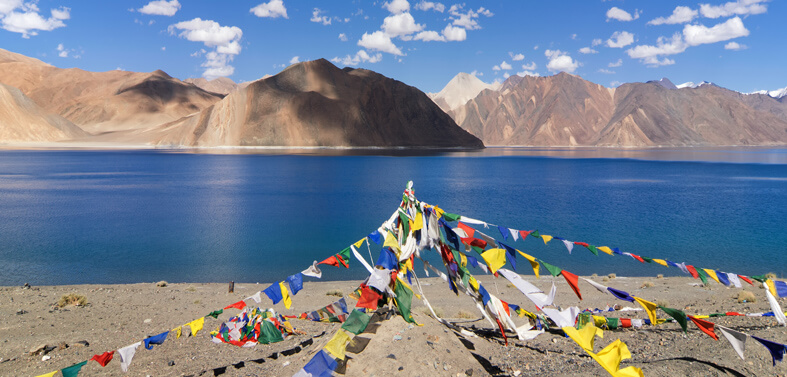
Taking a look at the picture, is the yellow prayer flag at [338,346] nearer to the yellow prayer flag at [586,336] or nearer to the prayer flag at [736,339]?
the yellow prayer flag at [586,336]

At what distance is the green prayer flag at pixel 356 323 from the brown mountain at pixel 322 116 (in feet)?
420

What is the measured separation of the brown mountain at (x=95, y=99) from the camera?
178 m

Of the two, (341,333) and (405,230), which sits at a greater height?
(405,230)

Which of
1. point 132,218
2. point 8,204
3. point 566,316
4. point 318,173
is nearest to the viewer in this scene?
point 566,316

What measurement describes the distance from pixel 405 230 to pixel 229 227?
66.1ft

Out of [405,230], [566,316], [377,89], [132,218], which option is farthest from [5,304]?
[377,89]

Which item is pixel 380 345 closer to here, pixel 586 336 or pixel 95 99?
pixel 586 336

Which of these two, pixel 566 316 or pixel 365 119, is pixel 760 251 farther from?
pixel 365 119

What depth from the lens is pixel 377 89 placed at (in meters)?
148

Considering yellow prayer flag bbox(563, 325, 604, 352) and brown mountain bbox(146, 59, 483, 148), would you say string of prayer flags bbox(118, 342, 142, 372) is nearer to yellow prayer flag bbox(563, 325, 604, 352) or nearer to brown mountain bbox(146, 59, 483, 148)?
yellow prayer flag bbox(563, 325, 604, 352)

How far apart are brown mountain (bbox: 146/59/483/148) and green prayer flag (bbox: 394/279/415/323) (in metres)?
127

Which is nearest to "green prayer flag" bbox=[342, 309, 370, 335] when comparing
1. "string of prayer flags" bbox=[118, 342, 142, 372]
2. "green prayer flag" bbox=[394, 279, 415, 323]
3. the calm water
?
"green prayer flag" bbox=[394, 279, 415, 323]

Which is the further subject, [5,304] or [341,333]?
[5,304]

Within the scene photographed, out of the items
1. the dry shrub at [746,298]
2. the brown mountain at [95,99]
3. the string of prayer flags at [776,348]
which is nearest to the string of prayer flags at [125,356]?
the string of prayer flags at [776,348]
